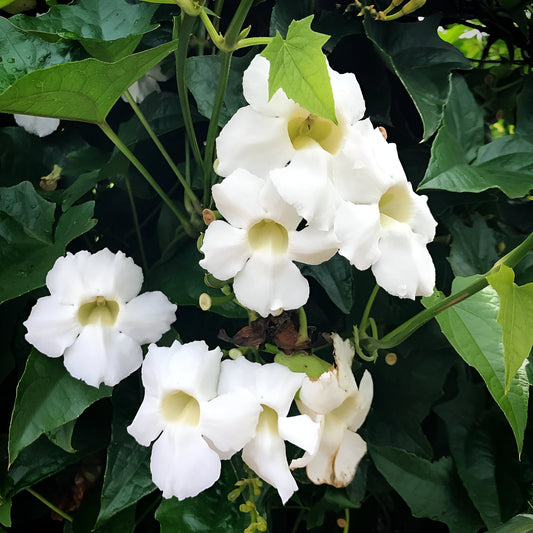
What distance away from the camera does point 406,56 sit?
1.74ft

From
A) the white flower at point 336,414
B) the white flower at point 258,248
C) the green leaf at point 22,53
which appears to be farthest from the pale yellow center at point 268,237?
the green leaf at point 22,53

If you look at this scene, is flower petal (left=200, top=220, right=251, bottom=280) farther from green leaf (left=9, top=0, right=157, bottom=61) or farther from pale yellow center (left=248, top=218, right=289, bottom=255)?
green leaf (left=9, top=0, right=157, bottom=61)

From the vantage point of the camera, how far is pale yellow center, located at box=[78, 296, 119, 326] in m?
0.46

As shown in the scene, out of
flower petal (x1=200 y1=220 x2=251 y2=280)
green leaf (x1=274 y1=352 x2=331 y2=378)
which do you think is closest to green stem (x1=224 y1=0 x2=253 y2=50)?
flower petal (x1=200 y1=220 x2=251 y2=280)

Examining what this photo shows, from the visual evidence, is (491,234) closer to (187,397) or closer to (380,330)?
(380,330)

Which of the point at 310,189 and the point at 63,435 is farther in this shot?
the point at 63,435

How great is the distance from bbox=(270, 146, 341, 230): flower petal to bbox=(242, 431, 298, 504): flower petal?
15 cm

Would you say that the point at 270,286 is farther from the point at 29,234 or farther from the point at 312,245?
the point at 29,234

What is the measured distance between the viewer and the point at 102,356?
16.9 inches

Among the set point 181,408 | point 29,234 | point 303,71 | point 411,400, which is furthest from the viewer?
point 411,400

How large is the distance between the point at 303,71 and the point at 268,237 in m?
0.12

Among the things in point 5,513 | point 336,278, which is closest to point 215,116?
point 336,278

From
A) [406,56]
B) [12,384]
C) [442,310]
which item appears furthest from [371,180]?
[12,384]


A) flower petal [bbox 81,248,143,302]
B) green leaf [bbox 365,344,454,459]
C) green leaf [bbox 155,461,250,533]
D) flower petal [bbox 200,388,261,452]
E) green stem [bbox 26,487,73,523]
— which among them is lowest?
green stem [bbox 26,487,73,523]
